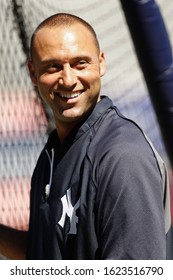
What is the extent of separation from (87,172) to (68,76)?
0.68 feet

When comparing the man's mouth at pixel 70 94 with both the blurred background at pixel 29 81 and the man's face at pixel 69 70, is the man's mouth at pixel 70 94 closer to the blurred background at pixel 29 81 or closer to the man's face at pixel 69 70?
the man's face at pixel 69 70

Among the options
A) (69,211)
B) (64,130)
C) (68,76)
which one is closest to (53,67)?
(68,76)

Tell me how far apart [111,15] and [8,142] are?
1181 mm

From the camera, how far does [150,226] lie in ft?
4.15

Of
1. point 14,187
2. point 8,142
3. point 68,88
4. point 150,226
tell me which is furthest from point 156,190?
point 8,142

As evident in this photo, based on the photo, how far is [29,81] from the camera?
9.91 ft

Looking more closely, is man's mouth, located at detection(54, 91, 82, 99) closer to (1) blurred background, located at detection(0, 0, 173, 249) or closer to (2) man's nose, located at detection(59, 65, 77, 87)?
(2) man's nose, located at detection(59, 65, 77, 87)

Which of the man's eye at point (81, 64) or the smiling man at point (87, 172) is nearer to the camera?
the smiling man at point (87, 172)

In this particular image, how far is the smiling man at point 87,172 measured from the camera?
1269 millimetres

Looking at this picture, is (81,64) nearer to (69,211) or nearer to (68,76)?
(68,76)

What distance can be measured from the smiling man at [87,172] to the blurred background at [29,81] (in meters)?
0.97

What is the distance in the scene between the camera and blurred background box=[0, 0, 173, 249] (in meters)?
2.58

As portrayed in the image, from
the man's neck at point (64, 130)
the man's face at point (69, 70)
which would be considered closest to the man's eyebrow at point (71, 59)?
the man's face at point (69, 70)
